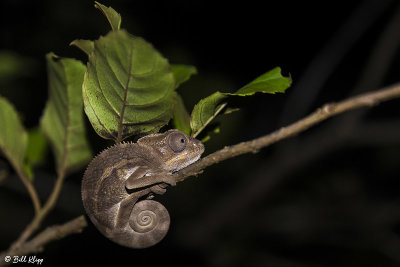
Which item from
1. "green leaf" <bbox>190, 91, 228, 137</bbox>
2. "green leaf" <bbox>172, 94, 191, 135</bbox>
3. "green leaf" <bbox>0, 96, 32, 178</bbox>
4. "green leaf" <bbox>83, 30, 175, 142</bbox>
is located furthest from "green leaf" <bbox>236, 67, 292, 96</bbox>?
"green leaf" <bbox>0, 96, 32, 178</bbox>

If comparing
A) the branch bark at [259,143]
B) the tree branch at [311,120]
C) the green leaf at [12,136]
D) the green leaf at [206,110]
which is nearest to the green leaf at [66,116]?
the green leaf at [12,136]

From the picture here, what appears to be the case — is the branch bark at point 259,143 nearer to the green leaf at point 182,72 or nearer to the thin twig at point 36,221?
the thin twig at point 36,221

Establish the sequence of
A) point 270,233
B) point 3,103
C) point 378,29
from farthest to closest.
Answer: point 378,29, point 270,233, point 3,103

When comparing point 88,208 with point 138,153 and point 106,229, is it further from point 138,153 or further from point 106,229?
point 138,153

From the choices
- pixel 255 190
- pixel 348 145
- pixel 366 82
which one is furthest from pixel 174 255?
pixel 366 82

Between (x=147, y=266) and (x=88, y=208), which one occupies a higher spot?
(x=88, y=208)

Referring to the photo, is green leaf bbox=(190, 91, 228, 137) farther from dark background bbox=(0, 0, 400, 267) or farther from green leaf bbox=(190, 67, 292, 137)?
dark background bbox=(0, 0, 400, 267)

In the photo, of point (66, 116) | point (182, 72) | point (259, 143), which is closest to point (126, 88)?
point (259, 143)

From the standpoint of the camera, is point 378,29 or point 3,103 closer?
point 3,103
